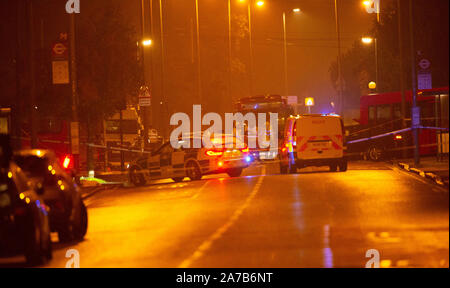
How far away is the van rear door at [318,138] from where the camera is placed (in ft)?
95.9

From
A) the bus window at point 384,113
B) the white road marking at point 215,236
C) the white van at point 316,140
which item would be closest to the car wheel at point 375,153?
the bus window at point 384,113

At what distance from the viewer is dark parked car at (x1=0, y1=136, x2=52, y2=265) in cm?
1228

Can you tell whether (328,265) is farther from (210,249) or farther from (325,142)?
(325,142)

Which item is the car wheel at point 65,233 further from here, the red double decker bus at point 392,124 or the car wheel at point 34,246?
the red double decker bus at point 392,124

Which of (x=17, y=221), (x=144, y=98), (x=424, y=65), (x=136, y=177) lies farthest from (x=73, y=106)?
(x=17, y=221)

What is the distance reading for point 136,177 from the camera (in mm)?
30188

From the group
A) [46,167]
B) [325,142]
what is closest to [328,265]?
[46,167]

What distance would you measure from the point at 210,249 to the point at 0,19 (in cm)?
4476

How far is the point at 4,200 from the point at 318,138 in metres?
17.9

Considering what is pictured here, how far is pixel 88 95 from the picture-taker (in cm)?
3800

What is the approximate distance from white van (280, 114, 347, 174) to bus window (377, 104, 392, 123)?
516 inches

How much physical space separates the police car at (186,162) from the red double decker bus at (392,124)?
420 inches

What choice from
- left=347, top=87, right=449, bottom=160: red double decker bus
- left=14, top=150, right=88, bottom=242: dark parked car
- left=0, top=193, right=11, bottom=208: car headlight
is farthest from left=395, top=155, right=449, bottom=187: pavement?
left=0, top=193, right=11, bottom=208: car headlight

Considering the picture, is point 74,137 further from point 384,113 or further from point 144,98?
point 384,113
